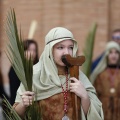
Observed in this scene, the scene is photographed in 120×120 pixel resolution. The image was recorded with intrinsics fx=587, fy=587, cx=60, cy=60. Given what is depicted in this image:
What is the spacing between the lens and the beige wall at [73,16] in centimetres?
1005

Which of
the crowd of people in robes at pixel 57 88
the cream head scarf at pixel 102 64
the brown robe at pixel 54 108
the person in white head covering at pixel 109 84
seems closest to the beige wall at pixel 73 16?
the cream head scarf at pixel 102 64

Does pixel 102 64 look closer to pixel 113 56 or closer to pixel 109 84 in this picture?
pixel 113 56

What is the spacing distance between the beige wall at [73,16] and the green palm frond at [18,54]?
17.5 feet

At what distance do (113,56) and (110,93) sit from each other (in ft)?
1.83

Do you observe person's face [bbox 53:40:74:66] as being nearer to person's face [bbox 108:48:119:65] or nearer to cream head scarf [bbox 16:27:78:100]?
cream head scarf [bbox 16:27:78:100]

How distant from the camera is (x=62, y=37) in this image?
→ 4.69m

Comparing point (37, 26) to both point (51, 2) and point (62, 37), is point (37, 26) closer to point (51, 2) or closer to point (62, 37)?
point (51, 2)

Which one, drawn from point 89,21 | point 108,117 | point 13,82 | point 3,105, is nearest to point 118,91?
point 108,117

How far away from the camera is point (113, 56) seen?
26.7ft

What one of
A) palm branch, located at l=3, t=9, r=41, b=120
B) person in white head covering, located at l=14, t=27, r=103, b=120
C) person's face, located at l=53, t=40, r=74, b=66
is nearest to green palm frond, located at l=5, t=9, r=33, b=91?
palm branch, located at l=3, t=9, r=41, b=120

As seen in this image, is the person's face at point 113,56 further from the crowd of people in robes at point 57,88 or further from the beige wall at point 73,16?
the crowd of people in robes at point 57,88

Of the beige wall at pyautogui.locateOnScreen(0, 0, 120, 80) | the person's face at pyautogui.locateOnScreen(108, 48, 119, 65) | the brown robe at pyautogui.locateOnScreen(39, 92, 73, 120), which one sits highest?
the beige wall at pyautogui.locateOnScreen(0, 0, 120, 80)

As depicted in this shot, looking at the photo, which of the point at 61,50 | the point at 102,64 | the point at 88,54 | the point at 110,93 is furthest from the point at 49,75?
the point at 102,64

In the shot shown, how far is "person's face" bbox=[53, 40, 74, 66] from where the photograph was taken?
4.64m
